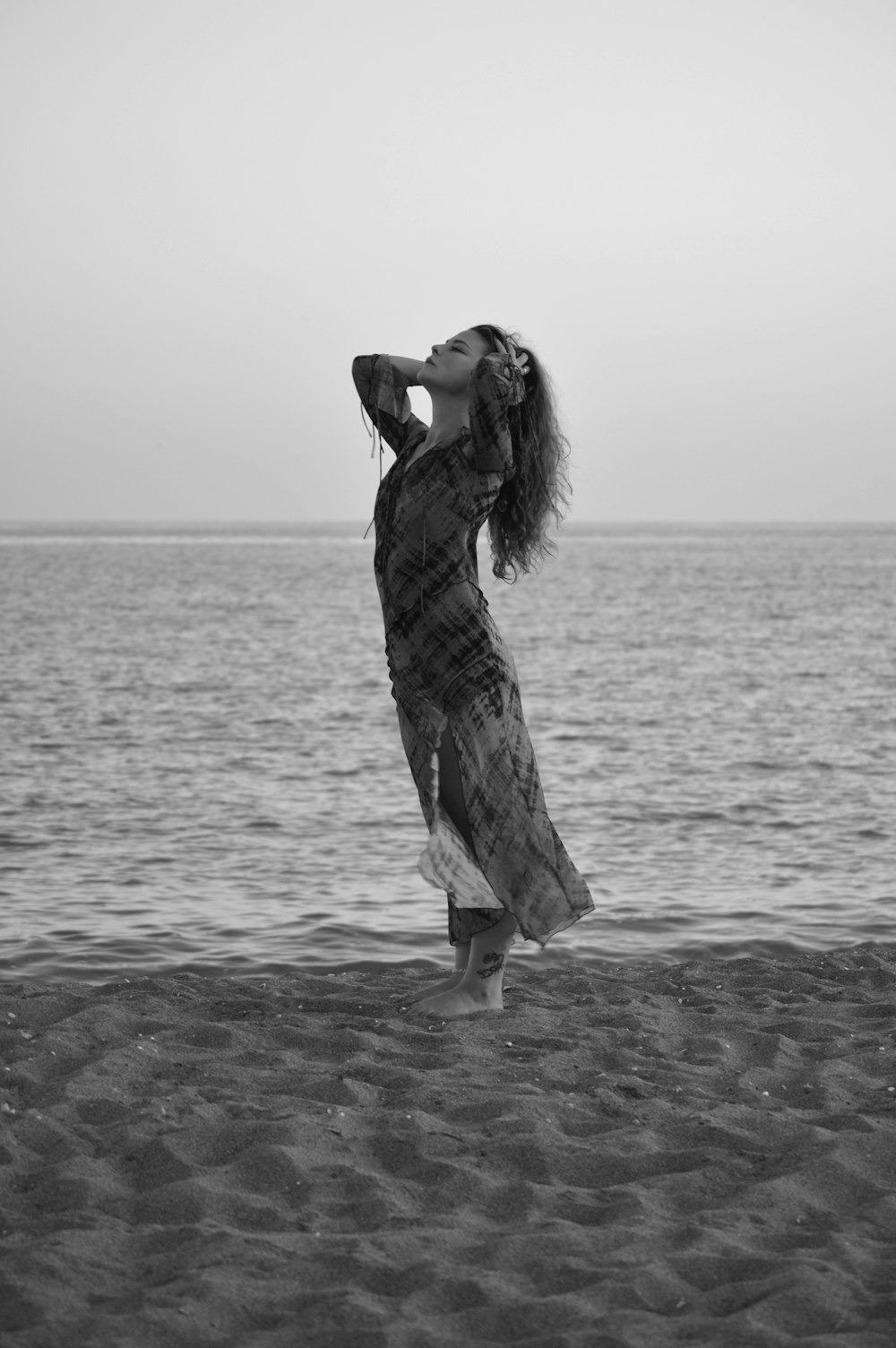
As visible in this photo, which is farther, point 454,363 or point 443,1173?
point 454,363

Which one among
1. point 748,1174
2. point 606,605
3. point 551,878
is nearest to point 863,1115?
point 748,1174

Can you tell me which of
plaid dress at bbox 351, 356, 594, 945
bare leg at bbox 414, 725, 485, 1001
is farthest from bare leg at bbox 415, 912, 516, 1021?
bare leg at bbox 414, 725, 485, 1001

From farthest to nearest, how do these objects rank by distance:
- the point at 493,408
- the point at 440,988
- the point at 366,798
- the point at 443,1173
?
the point at 366,798
the point at 440,988
the point at 493,408
the point at 443,1173

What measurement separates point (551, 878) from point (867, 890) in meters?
4.13

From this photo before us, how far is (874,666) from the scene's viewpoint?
2378 cm

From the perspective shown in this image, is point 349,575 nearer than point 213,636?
No

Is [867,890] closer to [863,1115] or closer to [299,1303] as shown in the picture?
[863,1115]

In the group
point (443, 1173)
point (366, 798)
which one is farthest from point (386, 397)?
point (366, 798)

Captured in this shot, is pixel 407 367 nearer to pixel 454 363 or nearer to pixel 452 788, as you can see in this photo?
pixel 454 363

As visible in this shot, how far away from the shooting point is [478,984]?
15.8 ft

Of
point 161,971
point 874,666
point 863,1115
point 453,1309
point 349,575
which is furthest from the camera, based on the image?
point 349,575

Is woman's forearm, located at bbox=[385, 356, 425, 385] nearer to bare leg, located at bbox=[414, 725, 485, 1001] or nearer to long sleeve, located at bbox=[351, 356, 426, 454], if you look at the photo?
long sleeve, located at bbox=[351, 356, 426, 454]

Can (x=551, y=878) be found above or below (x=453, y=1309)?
above

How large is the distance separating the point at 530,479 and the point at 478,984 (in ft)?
5.54
